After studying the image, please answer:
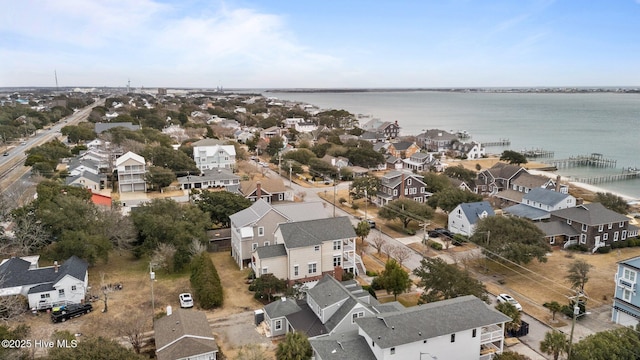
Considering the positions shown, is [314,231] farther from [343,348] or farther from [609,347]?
[609,347]

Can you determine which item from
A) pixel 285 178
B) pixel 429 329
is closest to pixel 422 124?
pixel 285 178

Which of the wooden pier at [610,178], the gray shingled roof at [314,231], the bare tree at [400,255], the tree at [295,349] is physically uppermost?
the gray shingled roof at [314,231]

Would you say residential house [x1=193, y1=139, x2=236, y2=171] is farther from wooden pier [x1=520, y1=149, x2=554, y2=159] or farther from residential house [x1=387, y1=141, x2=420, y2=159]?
wooden pier [x1=520, y1=149, x2=554, y2=159]

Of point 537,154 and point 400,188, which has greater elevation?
point 400,188

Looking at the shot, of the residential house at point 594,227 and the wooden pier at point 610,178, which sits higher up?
the residential house at point 594,227

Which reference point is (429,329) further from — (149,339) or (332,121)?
(332,121)

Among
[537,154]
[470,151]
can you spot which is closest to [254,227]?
[470,151]

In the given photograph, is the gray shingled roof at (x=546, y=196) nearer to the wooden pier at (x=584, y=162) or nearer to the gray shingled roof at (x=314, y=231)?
the gray shingled roof at (x=314, y=231)

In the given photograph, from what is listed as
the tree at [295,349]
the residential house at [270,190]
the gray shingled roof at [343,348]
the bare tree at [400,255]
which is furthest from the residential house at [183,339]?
the residential house at [270,190]
